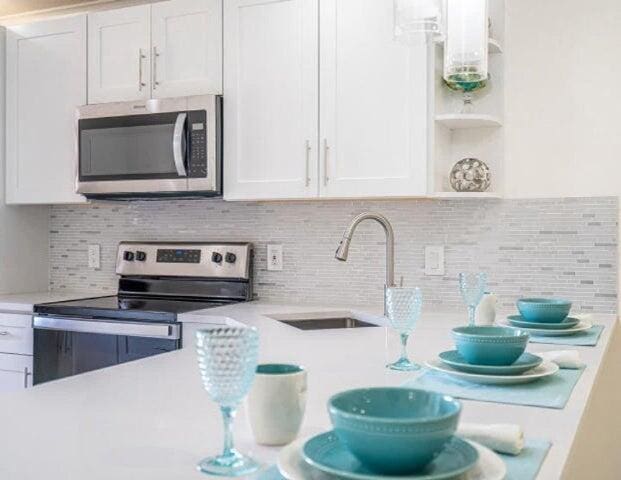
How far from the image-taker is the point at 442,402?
827 mm

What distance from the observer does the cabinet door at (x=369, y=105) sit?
2625 mm

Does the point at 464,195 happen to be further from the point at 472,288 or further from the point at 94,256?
the point at 94,256

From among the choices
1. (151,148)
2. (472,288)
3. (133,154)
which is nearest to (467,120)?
(472,288)

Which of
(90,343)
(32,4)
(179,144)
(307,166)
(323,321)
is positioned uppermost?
(32,4)

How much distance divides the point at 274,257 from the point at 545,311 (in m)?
1.49

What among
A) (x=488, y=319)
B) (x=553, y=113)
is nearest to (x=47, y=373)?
(x=488, y=319)

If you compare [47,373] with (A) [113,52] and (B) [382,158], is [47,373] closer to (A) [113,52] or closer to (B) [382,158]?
(A) [113,52]

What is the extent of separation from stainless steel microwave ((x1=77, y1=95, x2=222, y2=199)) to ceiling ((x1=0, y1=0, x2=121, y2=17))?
0.73 meters

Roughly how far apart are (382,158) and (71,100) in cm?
157

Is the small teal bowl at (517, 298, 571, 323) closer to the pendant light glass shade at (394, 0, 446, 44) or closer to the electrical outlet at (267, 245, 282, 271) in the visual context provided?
the pendant light glass shade at (394, 0, 446, 44)

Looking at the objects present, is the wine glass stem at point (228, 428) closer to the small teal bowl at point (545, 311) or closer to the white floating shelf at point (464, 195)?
the small teal bowl at point (545, 311)

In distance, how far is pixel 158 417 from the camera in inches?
44.6

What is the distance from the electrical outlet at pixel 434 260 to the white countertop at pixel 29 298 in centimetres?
165

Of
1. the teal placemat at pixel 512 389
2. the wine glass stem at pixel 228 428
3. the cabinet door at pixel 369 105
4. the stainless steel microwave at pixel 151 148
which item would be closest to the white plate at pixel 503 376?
the teal placemat at pixel 512 389
